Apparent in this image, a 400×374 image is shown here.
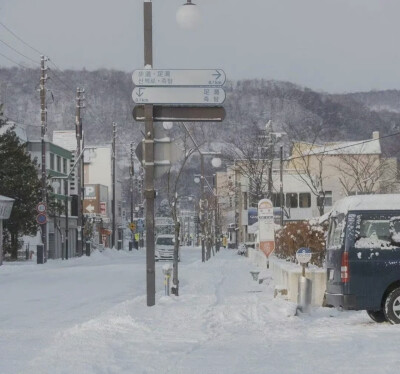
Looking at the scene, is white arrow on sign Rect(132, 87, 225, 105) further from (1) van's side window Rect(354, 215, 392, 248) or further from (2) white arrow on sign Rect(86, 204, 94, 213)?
(2) white arrow on sign Rect(86, 204, 94, 213)

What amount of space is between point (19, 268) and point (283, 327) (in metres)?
33.7

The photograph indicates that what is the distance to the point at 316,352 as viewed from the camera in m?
11.5

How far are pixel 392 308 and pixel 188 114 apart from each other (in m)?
6.22

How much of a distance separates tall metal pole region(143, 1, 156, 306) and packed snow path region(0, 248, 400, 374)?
0.61 m

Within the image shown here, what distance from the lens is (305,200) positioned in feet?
332

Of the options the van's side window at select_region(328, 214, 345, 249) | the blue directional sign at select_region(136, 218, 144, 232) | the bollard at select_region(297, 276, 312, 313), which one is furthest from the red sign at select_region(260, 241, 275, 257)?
the blue directional sign at select_region(136, 218, 144, 232)

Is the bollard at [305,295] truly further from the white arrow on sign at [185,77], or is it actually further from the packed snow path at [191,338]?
the white arrow on sign at [185,77]

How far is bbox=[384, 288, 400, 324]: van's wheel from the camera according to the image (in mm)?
15078

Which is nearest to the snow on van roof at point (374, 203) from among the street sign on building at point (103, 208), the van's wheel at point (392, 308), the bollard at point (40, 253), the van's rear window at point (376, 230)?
the van's rear window at point (376, 230)

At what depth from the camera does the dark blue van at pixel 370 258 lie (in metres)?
15.1

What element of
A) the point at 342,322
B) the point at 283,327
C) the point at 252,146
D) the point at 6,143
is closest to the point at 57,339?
the point at 283,327

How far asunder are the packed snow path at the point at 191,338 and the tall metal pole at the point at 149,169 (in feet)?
1.99

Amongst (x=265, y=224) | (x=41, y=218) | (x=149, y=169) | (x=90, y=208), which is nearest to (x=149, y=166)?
(x=149, y=169)

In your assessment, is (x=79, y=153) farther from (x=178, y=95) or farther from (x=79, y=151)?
(x=178, y=95)
